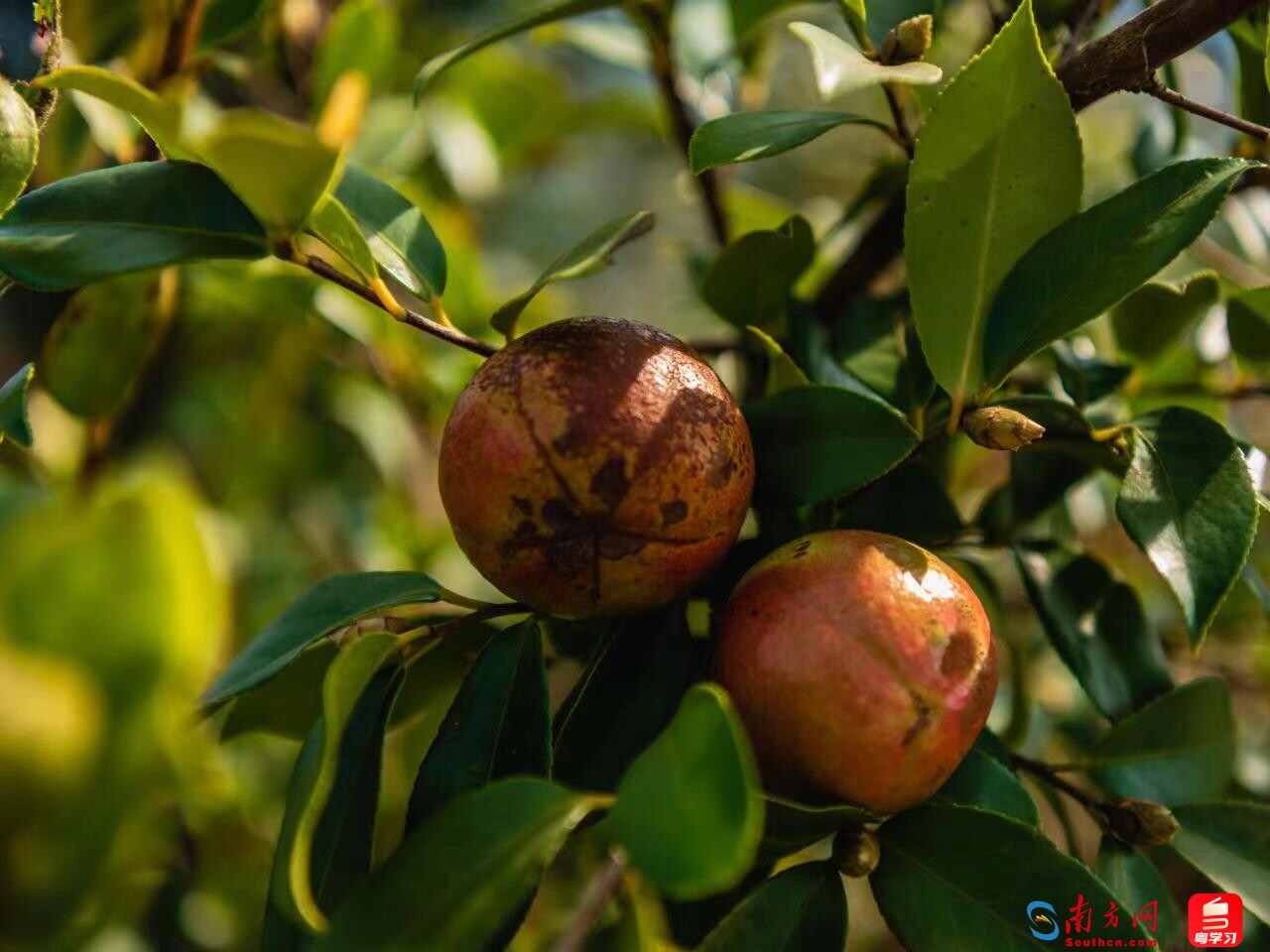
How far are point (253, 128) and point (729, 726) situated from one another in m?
0.29

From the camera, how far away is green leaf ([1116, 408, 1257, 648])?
0.53 metres

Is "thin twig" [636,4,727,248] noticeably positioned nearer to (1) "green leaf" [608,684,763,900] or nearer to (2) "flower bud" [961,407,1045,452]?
(2) "flower bud" [961,407,1045,452]

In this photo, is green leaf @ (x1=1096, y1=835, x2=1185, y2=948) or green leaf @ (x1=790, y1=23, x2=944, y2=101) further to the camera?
green leaf @ (x1=1096, y1=835, x2=1185, y2=948)

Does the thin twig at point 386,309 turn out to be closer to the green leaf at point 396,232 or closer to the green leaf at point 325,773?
the green leaf at point 396,232

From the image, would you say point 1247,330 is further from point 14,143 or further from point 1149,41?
point 14,143

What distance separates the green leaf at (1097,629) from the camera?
26.8 inches

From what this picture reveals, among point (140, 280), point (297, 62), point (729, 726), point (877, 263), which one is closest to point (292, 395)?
point (297, 62)

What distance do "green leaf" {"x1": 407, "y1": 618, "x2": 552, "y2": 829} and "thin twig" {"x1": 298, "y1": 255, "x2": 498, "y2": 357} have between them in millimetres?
159

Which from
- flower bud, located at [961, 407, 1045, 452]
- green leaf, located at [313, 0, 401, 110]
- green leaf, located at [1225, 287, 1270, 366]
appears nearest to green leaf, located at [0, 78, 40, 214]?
flower bud, located at [961, 407, 1045, 452]

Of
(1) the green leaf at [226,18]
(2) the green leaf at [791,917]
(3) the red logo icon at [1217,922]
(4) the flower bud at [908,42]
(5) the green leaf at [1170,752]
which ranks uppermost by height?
(4) the flower bud at [908,42]

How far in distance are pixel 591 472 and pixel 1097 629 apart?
1.34 feet

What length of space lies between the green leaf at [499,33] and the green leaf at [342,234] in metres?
0.13

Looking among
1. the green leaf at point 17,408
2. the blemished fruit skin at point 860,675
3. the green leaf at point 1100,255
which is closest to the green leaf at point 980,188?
the green leaf at point 1100,255

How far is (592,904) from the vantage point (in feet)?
1.35
